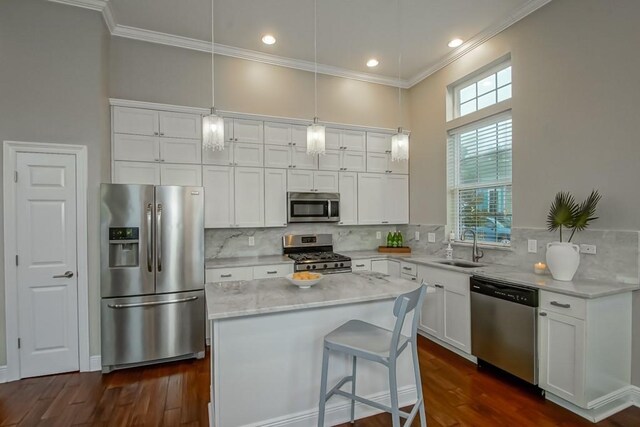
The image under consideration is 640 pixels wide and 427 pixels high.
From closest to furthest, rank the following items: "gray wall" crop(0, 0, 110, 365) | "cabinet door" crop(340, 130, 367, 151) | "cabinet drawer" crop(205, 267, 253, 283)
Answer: "gray wall" crop(0, 0, 110, 365) → "cabinet drawer" crop(205, 267, 253, 283) → "cabinet door" crop(340, 130, 367, 151)

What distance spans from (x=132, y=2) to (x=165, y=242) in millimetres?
2433

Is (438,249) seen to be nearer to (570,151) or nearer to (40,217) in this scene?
(570,151)

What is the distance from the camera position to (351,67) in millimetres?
4570

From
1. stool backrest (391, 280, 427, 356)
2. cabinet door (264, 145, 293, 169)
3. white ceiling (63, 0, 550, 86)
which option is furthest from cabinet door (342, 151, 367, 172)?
stool backrest (391, 280, 427, 356)

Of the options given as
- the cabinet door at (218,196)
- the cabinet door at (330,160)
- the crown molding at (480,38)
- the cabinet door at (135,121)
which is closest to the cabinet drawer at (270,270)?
the cabinet door at (218,196)

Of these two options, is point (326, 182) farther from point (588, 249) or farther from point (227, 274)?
point (588, 249)

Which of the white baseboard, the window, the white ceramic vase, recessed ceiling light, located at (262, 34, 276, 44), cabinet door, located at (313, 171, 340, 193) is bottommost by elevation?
the white baseboard

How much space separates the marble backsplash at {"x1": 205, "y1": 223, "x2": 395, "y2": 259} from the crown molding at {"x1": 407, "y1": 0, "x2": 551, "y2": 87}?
7.90 ft

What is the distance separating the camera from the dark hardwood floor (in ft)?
7.48

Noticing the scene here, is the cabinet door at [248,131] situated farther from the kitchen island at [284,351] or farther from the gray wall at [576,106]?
the gray wall at [576,106]

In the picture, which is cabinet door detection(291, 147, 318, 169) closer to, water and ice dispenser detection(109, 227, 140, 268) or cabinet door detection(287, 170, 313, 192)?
cabinet door detection(287, 170, 313, 192)

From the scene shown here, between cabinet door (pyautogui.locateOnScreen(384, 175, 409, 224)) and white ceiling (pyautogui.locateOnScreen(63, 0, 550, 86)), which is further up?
white ceiling (pyautogui.locateOnScreen(63, 0, 550, 86))

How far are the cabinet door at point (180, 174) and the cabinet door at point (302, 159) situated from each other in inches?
47.7

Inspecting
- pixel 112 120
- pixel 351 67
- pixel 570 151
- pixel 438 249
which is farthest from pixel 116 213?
pixel 570 151
